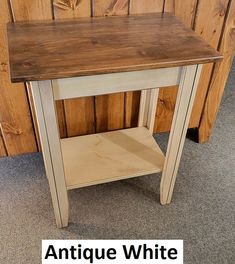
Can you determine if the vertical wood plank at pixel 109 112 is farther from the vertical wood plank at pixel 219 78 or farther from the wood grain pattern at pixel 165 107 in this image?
the vertical wood plank at pixel 219 78

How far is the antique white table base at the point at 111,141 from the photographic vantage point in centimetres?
72

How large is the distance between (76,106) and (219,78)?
632 mm

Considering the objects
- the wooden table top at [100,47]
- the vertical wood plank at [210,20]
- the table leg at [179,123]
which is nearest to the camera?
→ the wooden table top at [100,47]

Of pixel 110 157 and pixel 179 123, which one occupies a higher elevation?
pixel 179 123

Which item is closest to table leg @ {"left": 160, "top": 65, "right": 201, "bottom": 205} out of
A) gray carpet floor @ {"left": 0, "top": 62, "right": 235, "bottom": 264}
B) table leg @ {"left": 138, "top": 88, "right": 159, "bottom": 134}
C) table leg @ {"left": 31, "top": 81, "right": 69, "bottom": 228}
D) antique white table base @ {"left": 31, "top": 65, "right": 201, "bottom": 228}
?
antique white table base @ {"left": 31, "top": 65, "right": 201, "bottom": 228}

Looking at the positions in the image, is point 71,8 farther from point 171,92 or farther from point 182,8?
point 171,92

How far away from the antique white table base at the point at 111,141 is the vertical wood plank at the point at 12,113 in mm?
Answer: 167

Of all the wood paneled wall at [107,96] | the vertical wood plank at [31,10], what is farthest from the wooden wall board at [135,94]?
the vertical wood plank at [31,10]

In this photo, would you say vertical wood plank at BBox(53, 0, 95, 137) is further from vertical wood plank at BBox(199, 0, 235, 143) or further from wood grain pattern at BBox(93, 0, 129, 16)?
vertical wood plank at BBox(199, 0, 235, 143)

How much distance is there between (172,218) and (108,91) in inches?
25.4

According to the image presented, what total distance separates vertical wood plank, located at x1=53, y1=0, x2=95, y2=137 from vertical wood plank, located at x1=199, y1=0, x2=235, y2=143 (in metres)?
0.53

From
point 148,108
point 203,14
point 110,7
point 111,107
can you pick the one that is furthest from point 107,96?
point 203,14

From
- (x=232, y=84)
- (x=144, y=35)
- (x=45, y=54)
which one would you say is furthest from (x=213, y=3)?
(x=232, y=84)

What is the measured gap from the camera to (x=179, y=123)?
2.92 feet
